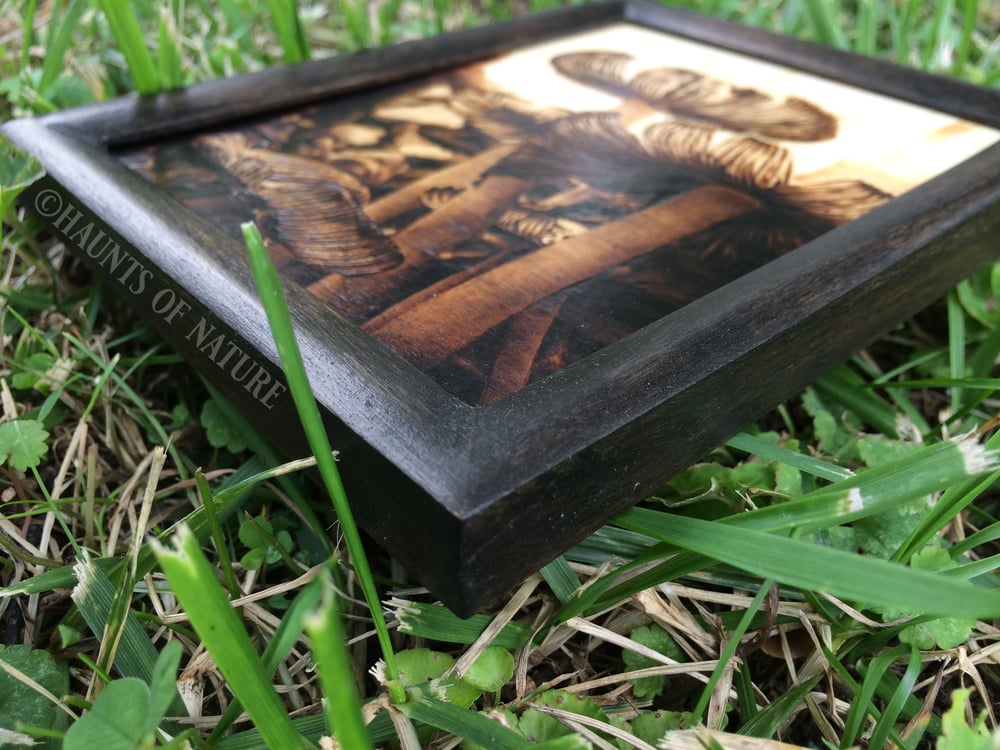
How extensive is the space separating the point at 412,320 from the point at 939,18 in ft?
4.25

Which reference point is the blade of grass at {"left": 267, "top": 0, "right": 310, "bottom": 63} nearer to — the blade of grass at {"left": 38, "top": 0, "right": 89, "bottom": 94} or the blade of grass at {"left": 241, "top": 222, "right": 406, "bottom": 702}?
the blade of grass at {"left": 38, "top": 0, "right": 89, "bottom": 94}

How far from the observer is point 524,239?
2.93ft

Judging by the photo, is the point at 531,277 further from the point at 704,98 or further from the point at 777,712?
the point at 704,98

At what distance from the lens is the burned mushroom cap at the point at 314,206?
33.3 inches

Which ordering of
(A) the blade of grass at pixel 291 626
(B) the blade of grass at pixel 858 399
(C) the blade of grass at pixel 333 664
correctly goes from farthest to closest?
(B) the blade of grass at pixel 858 399 < (A) the blade of grass at pixel 291 626 < (C) the blade of grass at pixel 333 664

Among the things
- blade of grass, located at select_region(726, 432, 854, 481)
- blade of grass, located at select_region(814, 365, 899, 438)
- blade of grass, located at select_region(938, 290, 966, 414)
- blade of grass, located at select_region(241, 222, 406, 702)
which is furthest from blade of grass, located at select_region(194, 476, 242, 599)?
blade of grass, located at select_region(938, 290, 966, 414)

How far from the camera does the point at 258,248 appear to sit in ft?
1.77

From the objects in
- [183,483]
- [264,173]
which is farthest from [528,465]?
[264,173]

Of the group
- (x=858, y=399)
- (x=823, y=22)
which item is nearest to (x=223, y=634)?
(x=858, y=399)

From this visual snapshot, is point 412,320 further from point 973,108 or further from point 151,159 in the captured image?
point 973,108

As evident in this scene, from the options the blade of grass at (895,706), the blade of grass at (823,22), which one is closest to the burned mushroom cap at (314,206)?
the blade of grass at (895,706)

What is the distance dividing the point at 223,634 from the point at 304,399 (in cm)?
15

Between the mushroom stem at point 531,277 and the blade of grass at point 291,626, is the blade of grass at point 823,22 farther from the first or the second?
the blade of grass at point 291,626

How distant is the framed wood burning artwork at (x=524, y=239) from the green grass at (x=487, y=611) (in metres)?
0.08
